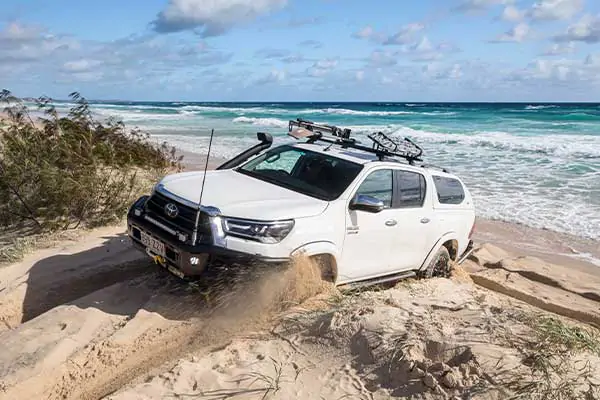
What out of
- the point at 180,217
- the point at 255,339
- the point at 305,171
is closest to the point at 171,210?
the point at 180,217

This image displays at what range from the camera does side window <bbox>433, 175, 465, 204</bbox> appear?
7285 millimetres

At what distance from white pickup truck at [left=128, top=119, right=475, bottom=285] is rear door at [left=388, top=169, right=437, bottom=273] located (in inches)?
0.5

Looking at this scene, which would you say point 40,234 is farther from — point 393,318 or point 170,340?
point 393,318

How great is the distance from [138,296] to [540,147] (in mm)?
23876

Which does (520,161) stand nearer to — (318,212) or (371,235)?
(371,235)

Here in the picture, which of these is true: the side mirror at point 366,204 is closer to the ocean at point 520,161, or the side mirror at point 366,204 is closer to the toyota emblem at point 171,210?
the toyota emblem at point 171,210

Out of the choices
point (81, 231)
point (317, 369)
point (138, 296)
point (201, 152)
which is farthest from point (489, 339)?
point (201, 152)

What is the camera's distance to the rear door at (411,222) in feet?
21.7

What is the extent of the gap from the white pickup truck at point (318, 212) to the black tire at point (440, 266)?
0.01 meters

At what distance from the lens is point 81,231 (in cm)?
840

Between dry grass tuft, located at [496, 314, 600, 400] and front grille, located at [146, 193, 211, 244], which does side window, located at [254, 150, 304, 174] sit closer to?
front grille, located at [146, 193, 211, 244]

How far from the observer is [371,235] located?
6207 millimetres

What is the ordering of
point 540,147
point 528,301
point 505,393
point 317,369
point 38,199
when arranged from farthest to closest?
point 540,147 → point 38,199 → point 528,301 → point 317,369 → point 505,393

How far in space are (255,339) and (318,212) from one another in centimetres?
140
